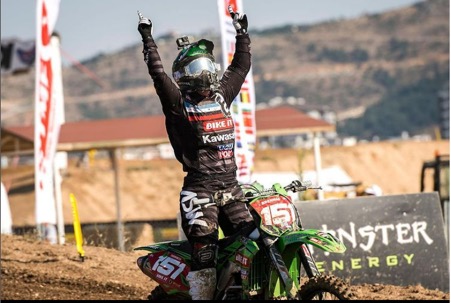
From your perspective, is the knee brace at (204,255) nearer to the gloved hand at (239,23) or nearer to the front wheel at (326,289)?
the front wheel at (326,289)

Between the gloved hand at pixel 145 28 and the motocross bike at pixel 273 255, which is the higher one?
the gloved hand at pixel 145 28

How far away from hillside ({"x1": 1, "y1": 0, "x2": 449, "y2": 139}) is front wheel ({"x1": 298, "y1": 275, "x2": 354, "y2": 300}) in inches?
4053

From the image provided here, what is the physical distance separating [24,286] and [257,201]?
12.5 ft

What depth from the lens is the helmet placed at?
8.35 m

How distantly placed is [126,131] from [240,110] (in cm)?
1272

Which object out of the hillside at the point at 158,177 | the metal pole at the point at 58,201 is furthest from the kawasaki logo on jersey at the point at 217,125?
the hillside at the point at 158,177

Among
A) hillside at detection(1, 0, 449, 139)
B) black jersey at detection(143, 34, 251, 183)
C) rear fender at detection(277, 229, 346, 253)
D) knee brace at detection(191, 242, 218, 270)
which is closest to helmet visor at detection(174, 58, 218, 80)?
black jersey at detection(143, 34, 251, 183)

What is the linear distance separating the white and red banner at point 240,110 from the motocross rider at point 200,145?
531cm

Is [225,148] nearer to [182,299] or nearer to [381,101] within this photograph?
[182,299]

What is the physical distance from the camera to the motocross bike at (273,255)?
25.7 feet

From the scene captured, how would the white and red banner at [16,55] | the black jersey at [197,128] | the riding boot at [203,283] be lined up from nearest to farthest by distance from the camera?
the black jersey at [197,128], the riding boot at [203,283], the white and red banner at [16,55]

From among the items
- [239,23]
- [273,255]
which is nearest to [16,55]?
[239,23]

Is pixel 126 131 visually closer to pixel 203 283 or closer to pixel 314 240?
pixel 203 283

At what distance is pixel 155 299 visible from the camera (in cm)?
926
